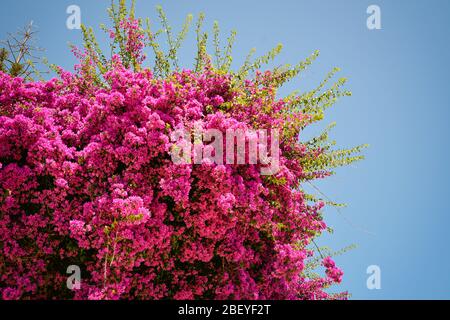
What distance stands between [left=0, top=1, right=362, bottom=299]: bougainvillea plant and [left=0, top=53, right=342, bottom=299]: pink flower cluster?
0.6 inches

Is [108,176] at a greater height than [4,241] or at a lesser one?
greater

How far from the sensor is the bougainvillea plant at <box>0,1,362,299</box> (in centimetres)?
411

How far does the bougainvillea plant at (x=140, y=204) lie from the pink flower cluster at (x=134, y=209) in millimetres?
15

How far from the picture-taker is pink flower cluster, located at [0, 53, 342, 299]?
4098mm

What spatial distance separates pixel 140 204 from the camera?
13.0 ft

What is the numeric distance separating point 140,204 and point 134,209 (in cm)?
9

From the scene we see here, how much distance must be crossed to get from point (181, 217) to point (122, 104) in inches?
71.1

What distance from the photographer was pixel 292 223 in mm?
4922

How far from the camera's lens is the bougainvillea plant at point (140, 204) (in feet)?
13.5

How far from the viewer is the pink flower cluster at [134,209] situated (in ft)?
13.4

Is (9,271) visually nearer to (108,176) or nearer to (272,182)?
(108,176)
